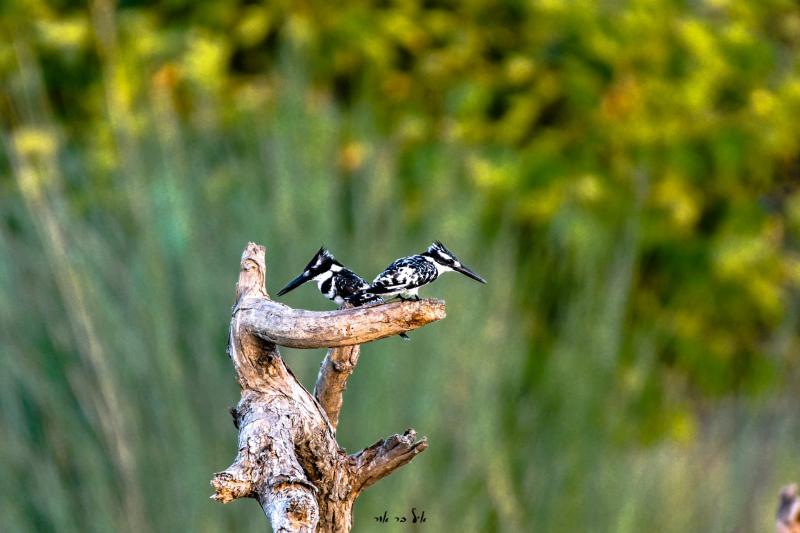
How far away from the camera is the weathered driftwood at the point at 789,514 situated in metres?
2.26

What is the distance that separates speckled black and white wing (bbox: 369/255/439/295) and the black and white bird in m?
0.04

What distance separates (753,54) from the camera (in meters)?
7.88

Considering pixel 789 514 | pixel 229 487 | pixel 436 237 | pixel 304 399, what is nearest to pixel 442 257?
pixel 304 399

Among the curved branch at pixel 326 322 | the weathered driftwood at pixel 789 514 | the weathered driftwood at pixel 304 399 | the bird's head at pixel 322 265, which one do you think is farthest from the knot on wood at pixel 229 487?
the weathered driftwood at pixel 789 514

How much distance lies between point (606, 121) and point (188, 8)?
2816mm

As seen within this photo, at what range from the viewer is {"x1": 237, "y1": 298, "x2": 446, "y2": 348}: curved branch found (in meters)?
1.57

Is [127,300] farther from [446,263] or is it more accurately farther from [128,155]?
[446,263]

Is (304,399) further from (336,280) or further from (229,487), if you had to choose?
(336,280)

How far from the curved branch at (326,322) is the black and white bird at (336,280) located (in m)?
0.34

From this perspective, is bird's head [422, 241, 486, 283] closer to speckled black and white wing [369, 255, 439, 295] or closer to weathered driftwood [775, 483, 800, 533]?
speckled black and white wing [369, 255, 439, 295]

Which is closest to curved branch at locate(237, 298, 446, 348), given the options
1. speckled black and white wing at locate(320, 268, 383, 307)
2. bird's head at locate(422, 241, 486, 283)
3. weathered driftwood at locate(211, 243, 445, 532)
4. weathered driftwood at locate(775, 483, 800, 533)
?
weathered driftwood at locate(211, 243, 445, 532)

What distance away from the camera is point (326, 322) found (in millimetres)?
A: 1570

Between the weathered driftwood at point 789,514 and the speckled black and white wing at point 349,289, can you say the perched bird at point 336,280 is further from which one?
the weathered driftwood at point 789,514

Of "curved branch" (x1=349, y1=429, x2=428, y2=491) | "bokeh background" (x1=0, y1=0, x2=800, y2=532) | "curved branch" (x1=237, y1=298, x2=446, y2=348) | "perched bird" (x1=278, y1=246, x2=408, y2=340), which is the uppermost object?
"bokeh background" (x1=0, y1=0, x2=800, y2=532)
